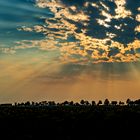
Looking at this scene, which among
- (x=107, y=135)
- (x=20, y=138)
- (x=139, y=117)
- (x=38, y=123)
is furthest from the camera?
(x=139, y=117)

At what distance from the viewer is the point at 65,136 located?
128 meters

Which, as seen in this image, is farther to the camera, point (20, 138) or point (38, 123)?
point (38, 123)

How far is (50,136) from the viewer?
126 m

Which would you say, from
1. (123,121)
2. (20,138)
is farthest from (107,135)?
(20,138)

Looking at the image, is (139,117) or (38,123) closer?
(38,123)

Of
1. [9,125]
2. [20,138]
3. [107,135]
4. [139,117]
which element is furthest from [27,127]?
[139,117]

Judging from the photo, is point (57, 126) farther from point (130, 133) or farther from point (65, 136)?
point (130, 133)

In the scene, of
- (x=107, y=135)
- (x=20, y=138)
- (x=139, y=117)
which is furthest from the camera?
(x=139, y=117)

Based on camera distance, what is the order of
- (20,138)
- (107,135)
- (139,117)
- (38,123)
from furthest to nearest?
1. (139,117)
2. (38,123)
3. (107,135)
4. (20,138)

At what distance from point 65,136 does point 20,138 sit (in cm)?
1209

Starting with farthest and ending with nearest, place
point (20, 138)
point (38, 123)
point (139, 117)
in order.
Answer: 1. point (139, 117)
2. point (38, 123)
3. point (20, 138)

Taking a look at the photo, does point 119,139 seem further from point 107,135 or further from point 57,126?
point 57,126

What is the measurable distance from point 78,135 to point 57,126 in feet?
31.8

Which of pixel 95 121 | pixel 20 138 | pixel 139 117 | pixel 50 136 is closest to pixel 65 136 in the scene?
pixel 50 136
